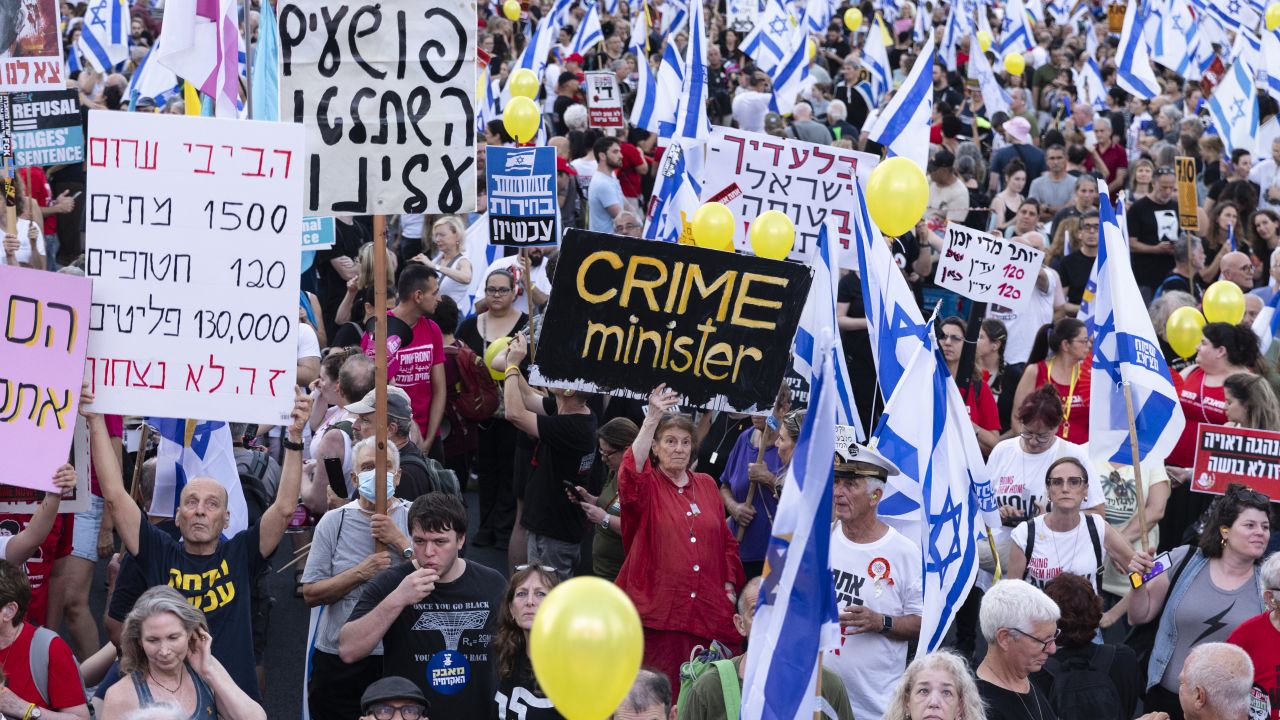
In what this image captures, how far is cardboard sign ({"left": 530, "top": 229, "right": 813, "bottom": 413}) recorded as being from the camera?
643cm

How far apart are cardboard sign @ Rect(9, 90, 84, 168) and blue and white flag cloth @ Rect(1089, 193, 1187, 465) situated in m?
7.55

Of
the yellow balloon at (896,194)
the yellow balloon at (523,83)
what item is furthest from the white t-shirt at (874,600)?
the yellow balloon at (523,83)

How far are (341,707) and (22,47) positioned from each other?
19.2 ft

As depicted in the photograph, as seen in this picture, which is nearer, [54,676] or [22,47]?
[54,676]

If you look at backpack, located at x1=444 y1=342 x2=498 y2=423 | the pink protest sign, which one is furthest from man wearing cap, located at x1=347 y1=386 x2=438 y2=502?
backpack, located at x1=444 y1=342 x2=498 y2=423

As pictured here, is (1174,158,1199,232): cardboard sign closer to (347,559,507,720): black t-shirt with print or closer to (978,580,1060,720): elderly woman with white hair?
(978,580,1060,720): elderly woman with white hair

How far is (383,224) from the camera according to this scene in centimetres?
620

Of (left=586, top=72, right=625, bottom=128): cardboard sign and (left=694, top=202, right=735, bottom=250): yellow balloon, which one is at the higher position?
(left=586, top=72, right=625, bottom=128): cardboard sign

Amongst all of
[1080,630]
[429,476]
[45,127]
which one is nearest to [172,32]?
[45,127]

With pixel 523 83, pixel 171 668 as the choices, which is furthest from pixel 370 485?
pixel 523 83

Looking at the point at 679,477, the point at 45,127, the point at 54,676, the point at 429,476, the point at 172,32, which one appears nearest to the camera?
the point at 54,676

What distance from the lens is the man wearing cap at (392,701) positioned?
5297mm

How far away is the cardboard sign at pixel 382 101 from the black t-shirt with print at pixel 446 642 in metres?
1.45

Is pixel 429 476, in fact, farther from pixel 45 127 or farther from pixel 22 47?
pixel 45 127
